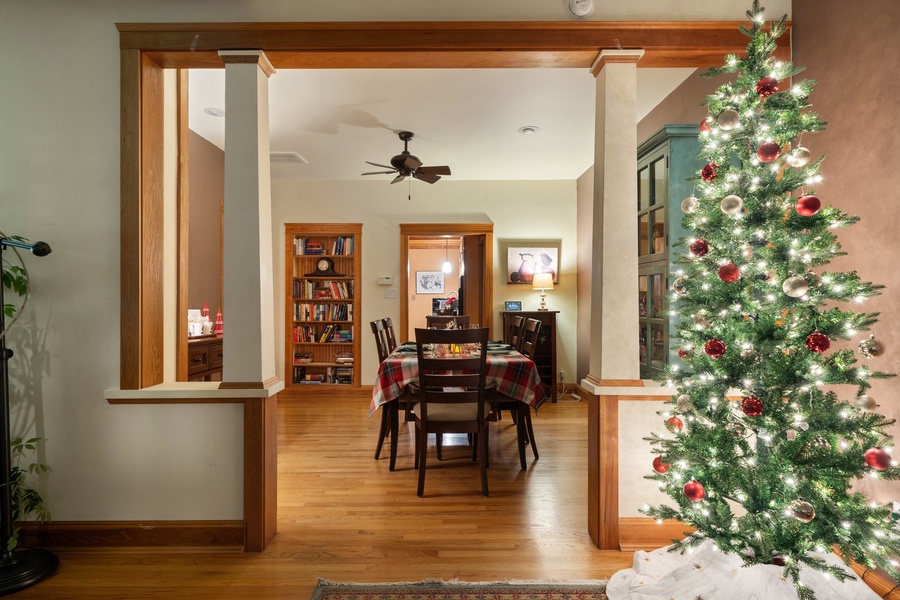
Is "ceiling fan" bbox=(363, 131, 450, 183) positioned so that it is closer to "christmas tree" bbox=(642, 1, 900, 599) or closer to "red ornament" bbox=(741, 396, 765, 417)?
"christmas tree" bbox=(642, 1, 900, 599)

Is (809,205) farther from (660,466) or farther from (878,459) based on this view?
(660,466)

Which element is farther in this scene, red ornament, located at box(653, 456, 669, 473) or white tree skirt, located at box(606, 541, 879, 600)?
red ornament, located at box(653, 456, 669, 473)

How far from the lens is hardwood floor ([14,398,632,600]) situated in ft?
6.75

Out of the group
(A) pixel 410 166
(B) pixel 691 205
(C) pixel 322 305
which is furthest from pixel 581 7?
(C) pixel 322 305

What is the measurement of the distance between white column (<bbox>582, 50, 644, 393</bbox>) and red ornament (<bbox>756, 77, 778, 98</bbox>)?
670mm

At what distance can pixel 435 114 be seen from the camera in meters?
4.09

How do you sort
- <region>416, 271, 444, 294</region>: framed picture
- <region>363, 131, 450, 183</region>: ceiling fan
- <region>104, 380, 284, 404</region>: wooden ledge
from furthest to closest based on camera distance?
<region>416, 271, 444, 294</region>: framed picture → <region>363, 131, 450, 183</region>: ceiling fan → <region>104, 380, 284, 404</region>: wooden ledge

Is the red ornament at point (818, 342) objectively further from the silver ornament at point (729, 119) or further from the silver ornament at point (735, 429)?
the silver ornament at point (729, 119)

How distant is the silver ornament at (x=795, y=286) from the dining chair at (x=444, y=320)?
10.4ft

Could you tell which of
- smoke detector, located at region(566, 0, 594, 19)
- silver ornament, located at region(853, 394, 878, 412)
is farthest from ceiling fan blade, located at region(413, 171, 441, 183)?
silver ornament, located at region(853, 394, 878, 412)

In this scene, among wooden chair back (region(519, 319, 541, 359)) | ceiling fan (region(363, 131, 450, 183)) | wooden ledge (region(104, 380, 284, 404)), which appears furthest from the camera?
ceiling fan (region(363, 131, 450, 183))

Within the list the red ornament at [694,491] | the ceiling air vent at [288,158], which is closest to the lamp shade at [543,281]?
the ceiling air vent at [288,158]

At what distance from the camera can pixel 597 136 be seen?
2434mm

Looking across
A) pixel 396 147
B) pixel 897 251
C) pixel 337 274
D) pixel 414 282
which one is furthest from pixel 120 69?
pixel 414 282
